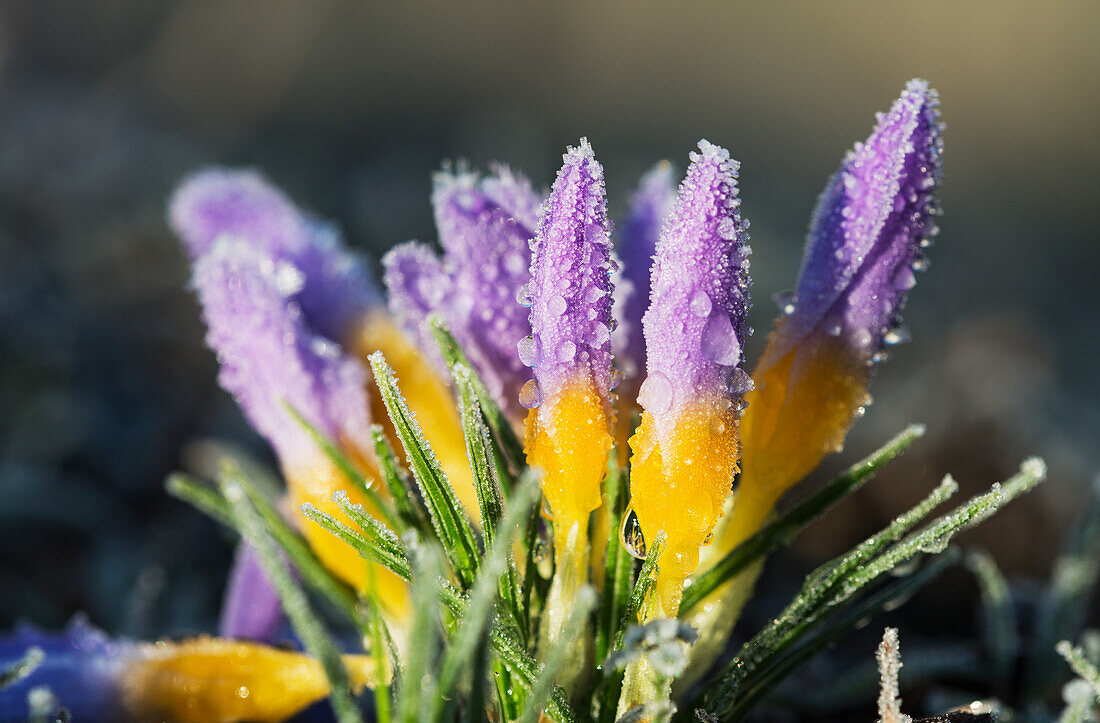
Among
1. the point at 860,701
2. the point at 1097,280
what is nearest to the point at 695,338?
the point at 860,701

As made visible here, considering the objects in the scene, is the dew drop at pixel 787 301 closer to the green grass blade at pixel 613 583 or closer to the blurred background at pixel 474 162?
the green grass blade at pixel 613 583

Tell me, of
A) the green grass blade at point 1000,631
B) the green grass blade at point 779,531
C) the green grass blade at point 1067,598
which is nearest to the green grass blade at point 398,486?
the green grass blade at point 779,531

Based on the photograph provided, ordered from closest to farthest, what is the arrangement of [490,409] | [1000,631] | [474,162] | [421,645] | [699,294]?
[421,645], [699,294], [490,409], [1000,631], [474,162]

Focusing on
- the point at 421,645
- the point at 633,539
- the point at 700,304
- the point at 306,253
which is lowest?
the point at 421,645

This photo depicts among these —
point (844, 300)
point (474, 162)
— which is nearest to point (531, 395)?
point (844, 300)

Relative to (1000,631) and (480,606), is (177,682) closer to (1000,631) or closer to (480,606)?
(480,606)
